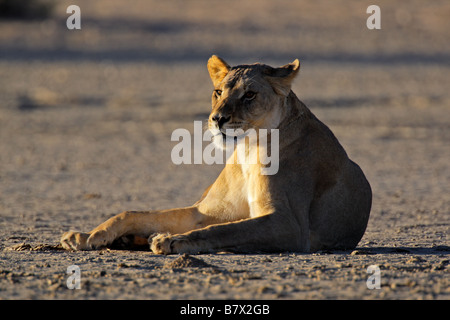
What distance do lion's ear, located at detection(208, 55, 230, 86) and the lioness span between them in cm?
10

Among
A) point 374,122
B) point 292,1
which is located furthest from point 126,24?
point 374,122

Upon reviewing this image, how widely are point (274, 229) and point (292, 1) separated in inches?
1388

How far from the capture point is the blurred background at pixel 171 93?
10.5 m

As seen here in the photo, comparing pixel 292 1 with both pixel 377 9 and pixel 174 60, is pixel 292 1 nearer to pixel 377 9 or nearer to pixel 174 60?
pixel 377 9

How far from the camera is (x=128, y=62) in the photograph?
80.8ft

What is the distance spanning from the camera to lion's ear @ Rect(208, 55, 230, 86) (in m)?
6.79

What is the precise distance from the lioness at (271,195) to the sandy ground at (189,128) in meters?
0.18

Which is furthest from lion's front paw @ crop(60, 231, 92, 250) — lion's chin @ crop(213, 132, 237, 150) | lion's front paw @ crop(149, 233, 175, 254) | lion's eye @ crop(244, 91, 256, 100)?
lion's eye @ crop(244, 91, 256, 100)

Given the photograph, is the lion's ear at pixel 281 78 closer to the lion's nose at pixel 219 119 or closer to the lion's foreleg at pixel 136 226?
the lion's nose at pixel 219 119

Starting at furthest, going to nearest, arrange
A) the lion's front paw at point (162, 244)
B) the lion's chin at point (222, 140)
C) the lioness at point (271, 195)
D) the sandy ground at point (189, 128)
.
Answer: the lion's chin at point (222, 140) → the lioness at point (271, 195) → the lion's front paw at point (162, 244) → the sandy ground at point (189, 128)

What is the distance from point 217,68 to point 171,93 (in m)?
13.3

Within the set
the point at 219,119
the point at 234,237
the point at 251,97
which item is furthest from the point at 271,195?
the point at 251,97

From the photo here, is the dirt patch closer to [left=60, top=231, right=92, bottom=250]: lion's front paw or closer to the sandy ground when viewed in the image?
the sandy ground

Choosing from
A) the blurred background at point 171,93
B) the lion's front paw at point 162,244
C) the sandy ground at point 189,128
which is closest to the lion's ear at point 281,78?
the sandy ground at point 189,128
